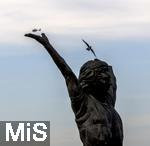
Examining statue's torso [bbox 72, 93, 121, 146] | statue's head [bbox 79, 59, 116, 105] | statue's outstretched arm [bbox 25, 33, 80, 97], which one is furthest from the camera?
statue's head [bbox 79, 59, 116, 105]

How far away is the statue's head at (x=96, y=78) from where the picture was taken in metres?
12.6

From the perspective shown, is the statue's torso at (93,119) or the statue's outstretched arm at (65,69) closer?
the statue's torso at (93,119)

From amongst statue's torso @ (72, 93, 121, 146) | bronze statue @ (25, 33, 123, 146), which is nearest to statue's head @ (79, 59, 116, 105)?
bronze statue @ (25, 33, 123, 146)

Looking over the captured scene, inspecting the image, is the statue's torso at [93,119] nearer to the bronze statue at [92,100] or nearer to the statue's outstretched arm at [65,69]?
the bronze statue at [92,100]

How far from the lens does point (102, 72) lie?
12719mm

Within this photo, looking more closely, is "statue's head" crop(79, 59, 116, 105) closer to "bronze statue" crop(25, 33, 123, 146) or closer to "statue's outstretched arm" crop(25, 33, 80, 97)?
"bronze statue" crop(25, 33, 123, 146)

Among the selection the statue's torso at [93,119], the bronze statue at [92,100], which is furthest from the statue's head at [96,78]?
the statue's torso at [93,119]

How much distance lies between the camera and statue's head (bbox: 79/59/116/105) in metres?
12.6

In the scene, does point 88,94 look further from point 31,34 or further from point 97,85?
point 31,34

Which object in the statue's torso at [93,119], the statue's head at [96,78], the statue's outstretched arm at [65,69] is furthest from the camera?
the statue's head at [96,78]

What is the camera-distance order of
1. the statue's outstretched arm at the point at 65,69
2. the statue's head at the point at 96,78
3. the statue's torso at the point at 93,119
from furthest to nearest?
the statue's head at the point at 96,78, the statue's outstretched arm at the point at 65,69, the statue's torso at the point at 93,119

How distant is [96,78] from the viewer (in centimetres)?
1263

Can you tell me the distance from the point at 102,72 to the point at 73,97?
2.24 ft

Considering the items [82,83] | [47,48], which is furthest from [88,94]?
[47,48]
